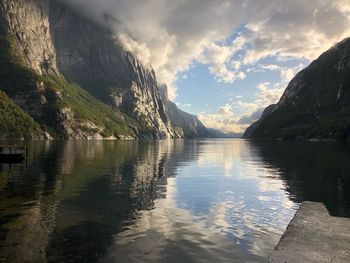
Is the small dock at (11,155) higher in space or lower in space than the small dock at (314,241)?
higher

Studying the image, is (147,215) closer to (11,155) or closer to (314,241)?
(314,241)

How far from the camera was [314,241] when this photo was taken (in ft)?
63.4

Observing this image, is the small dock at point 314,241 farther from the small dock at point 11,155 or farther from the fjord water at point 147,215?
the small dock at point 11,155

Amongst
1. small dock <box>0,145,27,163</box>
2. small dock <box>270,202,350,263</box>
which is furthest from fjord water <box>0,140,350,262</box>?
small dock <box>0,145,27,163</box>

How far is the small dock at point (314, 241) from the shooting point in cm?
1682

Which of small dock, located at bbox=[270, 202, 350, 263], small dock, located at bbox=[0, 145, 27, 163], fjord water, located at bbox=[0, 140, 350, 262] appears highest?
small dock, located at bbox=[0, 145, 27, 163]

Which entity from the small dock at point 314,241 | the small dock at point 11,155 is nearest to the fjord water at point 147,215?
the small dock at point 314,241

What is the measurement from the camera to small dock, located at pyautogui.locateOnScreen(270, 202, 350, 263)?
1682 cm

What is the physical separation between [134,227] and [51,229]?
626cm

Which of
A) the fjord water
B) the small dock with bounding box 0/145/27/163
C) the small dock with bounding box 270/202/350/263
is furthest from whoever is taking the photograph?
the small dock with bounding box 0/145/27/163

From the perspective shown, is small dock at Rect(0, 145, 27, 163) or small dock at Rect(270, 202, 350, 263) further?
small dock at Rect(0, 145, 27, 163)

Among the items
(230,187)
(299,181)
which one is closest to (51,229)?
(230,187)

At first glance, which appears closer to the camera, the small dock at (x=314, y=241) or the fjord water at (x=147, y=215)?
the small dock at (x=314, y=241)

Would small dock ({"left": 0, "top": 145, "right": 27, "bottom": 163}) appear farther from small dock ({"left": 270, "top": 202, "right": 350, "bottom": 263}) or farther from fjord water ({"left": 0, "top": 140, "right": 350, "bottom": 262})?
small dock ({"left": 270, "top": 202, "right": 350, "bottom": 263})
